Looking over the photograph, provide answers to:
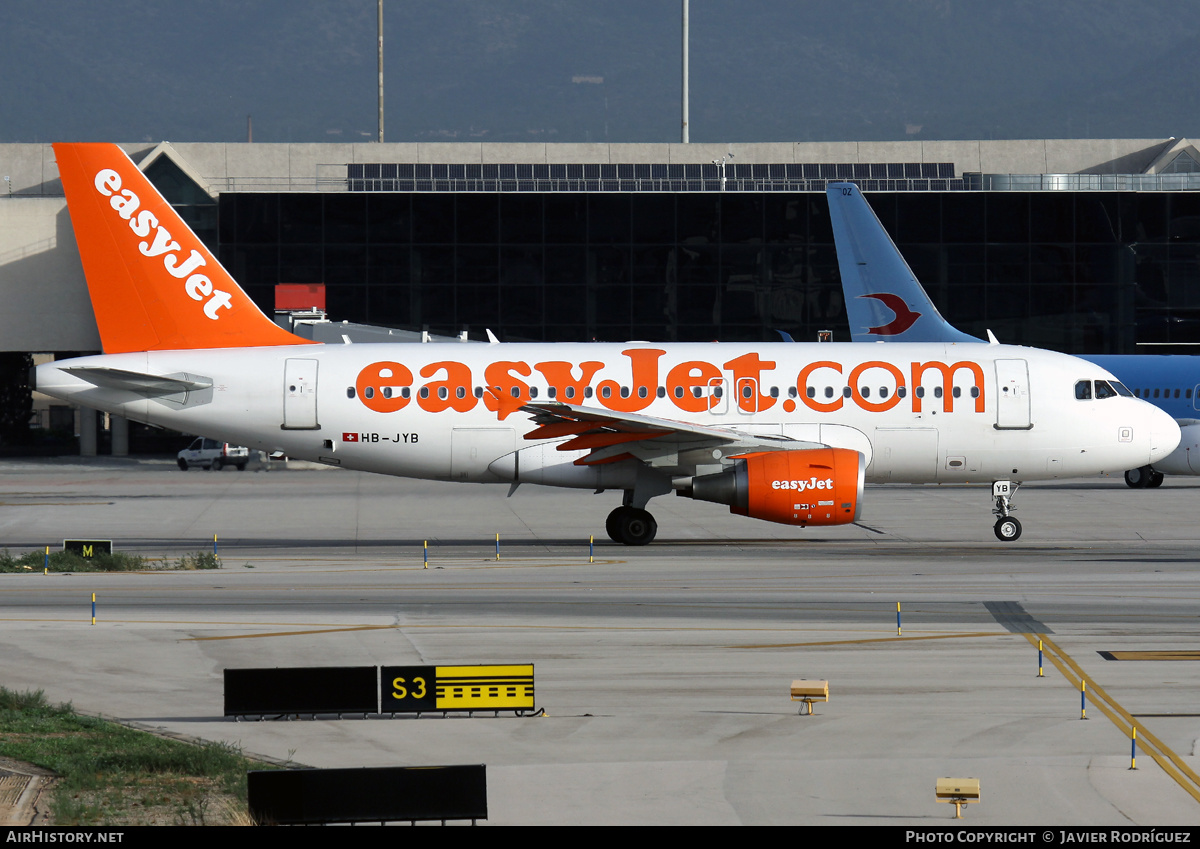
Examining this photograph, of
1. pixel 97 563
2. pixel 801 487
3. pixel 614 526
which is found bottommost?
pixel 97 563

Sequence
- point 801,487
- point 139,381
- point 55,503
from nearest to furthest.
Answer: point 801,487, point 139,381, point 55,503

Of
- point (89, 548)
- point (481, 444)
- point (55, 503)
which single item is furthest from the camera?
point (55, 503)

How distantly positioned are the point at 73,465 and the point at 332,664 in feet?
187

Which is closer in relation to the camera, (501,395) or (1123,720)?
(1123,720)

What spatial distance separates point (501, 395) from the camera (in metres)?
29.6

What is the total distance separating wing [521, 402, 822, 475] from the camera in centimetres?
2730

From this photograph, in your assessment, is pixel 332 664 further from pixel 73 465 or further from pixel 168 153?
pixel 168 153

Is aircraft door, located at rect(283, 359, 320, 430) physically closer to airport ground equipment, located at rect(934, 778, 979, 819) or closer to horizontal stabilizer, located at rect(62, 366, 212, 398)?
horizontal stabilizer, located at rect(62, 366, 212, 398)

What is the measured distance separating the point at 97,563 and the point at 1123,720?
63.0 feet

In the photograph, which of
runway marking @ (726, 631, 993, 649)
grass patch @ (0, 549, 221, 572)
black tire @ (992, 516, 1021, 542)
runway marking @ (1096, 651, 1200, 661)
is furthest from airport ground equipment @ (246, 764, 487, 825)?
black tire @ (992, 516, 1021, 542)

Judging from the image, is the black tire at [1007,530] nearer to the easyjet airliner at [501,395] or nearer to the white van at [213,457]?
the easyjet airliner at [501,395]

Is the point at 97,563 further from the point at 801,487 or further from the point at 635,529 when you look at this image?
the point at 801,487

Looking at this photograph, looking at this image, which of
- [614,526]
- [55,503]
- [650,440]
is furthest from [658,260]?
[650,440]

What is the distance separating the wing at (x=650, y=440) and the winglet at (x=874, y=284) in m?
21.2
